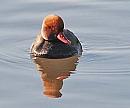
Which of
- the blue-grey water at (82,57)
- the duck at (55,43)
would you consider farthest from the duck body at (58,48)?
the blue-grey water at (82,57)

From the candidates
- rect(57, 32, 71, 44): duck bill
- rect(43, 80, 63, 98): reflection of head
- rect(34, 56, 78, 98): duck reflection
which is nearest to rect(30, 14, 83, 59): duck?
rect(57, 32, 71, 44): duck bill

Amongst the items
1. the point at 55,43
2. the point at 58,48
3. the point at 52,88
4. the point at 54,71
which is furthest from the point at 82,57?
the point at 52,88

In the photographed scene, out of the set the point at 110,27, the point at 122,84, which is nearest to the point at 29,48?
the point at 110,27

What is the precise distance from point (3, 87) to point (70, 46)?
2.01 meters

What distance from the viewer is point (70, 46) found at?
37.0 feet

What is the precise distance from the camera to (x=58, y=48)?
11273 mm

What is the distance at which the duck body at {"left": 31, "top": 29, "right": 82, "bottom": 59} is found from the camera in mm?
11172

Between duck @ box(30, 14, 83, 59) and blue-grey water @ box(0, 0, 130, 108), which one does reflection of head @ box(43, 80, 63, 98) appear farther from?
duck @ box(30, 14, 83, 59)

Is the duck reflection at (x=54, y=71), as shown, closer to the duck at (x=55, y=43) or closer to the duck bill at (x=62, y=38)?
the duck at (x=55, y=43)

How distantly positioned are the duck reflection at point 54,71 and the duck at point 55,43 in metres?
0.11

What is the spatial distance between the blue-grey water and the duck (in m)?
0.20

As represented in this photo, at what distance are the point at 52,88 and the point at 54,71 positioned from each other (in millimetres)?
814

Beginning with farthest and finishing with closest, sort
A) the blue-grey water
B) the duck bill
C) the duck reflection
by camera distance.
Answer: the duck bill → the duck reflection → the blue-grey water

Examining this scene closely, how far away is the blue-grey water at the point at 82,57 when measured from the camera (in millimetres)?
9133
